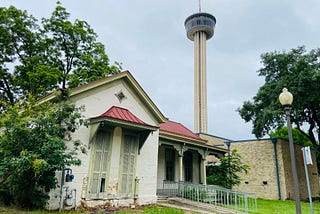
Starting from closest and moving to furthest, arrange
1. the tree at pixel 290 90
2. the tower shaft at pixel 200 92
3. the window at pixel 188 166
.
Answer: the window at pixel 188 166 < the tree at pixel 290 90 < the tower shaft at pixel 200 92

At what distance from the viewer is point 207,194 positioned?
38.8 feet

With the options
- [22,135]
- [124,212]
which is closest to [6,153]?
[22,135]

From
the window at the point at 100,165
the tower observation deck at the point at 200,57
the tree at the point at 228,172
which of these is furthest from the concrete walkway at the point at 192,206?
the tower observation deck at the point at 200,57

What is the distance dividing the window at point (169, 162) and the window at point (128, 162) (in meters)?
3.93

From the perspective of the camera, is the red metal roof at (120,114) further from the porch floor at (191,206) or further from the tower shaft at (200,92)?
the tower shaft at (200,92)

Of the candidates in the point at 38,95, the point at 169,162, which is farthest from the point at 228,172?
the point at 38,95

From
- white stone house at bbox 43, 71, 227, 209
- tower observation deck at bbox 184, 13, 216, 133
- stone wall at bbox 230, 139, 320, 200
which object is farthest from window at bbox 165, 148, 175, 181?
tower observation deck at bbox 184, 13, 216, 133

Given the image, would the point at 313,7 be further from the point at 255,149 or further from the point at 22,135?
the point at 22,135

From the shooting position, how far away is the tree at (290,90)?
1775cm

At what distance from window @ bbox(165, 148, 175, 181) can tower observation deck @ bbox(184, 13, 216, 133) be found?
36.7 meters

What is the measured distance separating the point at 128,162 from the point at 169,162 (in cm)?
452

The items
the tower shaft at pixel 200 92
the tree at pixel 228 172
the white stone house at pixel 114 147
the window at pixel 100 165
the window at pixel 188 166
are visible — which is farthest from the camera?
the tower shaft at pixel 200 92

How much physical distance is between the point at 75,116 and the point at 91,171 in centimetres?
222

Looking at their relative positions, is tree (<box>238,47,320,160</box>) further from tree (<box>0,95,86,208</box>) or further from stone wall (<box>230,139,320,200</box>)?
tree (<box>0,95,86,208</box>)
